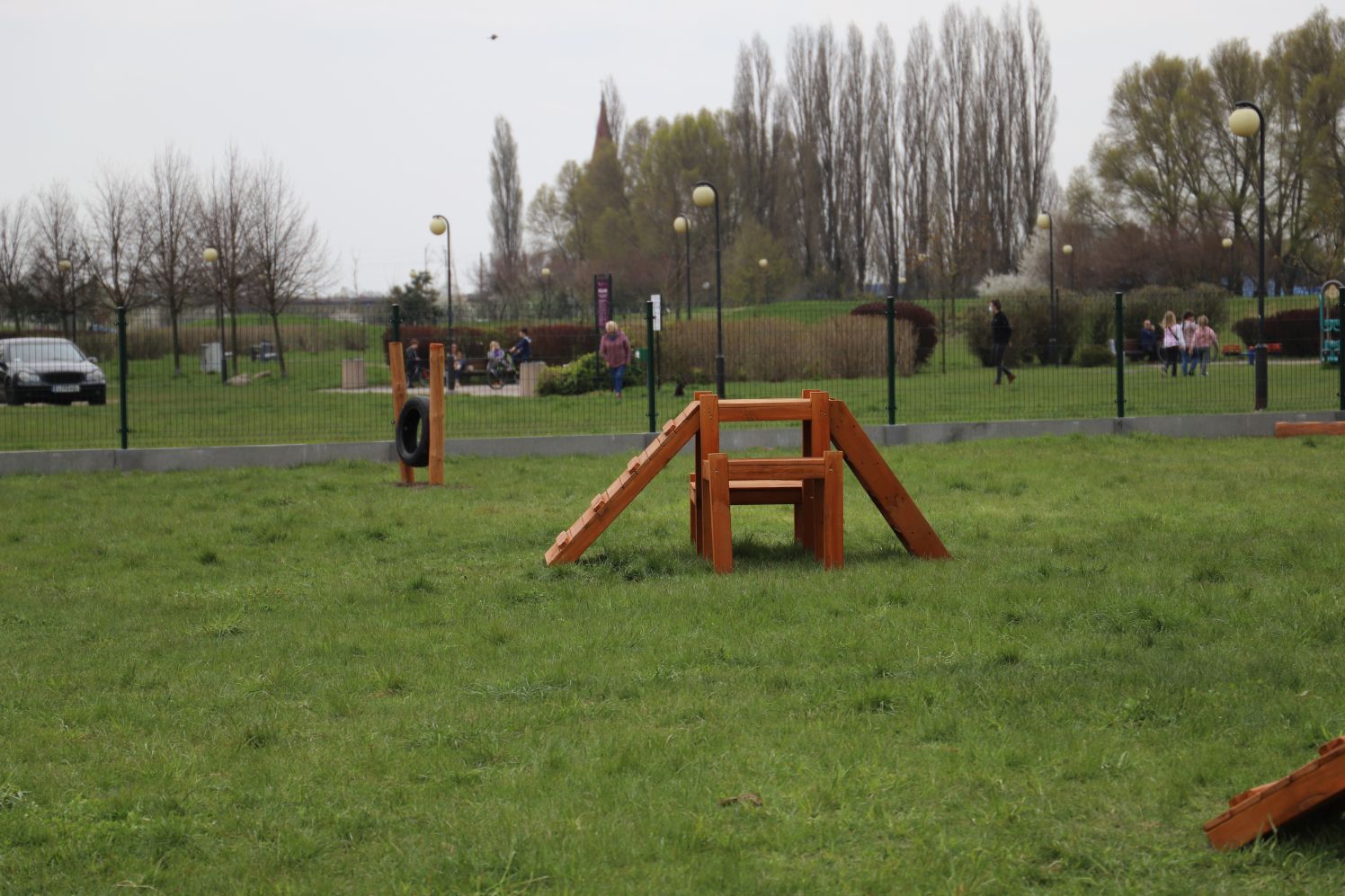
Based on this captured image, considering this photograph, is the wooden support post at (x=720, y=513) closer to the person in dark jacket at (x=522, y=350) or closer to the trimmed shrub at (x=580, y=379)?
the trimmed shrub at (x=580, y=379)

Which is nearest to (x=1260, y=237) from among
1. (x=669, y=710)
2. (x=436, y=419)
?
(x=436, y=419)

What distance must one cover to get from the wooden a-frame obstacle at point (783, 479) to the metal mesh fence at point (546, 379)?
7598 mm

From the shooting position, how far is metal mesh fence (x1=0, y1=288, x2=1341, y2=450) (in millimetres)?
17812

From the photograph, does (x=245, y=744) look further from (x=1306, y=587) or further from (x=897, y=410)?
(x=897, y=410)

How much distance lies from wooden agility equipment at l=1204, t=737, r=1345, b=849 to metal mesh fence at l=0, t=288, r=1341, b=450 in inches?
499

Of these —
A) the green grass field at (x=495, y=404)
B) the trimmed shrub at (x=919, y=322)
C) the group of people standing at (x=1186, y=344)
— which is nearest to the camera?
the green grass field at (x=495, y=404)

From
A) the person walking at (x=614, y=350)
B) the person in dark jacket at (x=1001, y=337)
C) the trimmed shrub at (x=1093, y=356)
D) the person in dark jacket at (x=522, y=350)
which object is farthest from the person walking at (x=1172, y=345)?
the person in dark jacket at (x=522, y=350)

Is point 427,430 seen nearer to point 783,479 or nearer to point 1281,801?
point 783,479

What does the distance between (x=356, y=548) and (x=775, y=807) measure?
239 inches

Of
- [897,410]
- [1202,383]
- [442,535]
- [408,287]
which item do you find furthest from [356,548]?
[408,287]

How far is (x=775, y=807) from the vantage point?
4.13 meters

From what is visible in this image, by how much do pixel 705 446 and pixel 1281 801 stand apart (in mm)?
5062

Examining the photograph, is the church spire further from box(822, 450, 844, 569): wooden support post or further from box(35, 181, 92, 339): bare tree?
box(822, 450, 844, 569): wooden support post

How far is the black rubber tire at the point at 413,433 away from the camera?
1318cm
